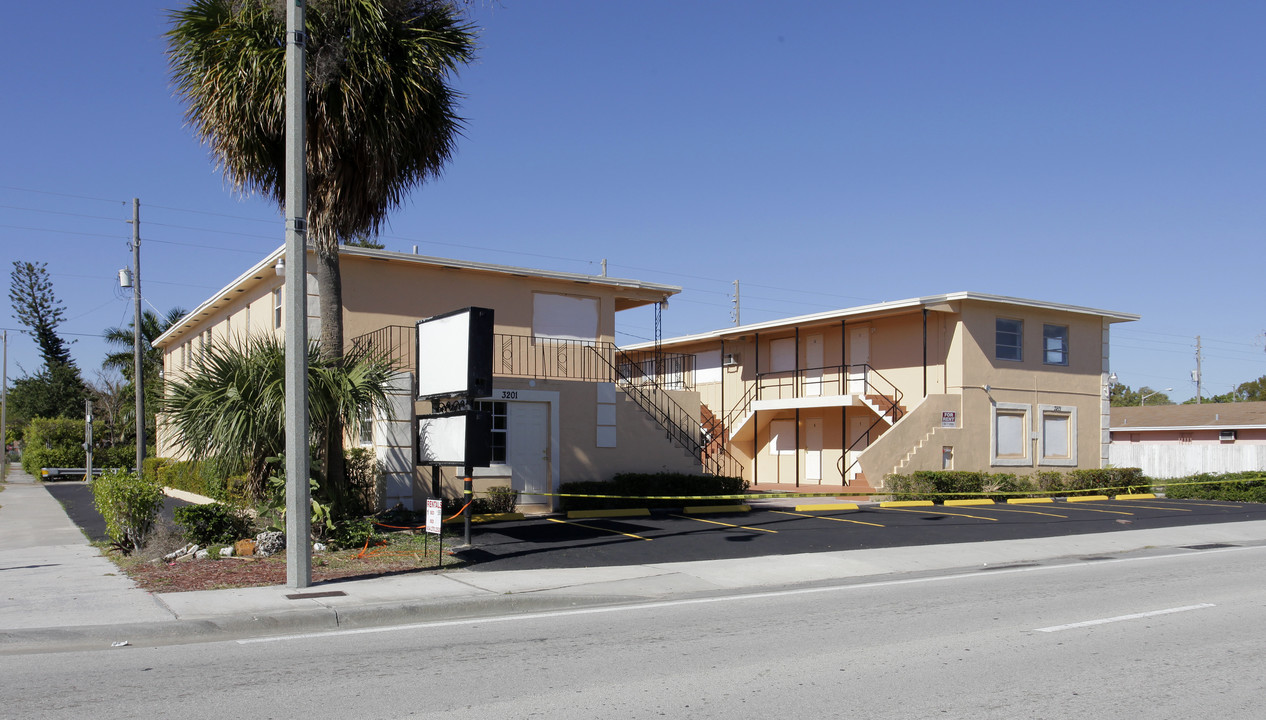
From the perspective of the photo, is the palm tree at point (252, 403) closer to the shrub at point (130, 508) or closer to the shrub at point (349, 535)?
the shrub at point (130, 508)

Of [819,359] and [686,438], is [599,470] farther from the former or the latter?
[819,359]

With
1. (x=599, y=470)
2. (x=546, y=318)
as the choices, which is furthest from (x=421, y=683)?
(x=546, y=318)

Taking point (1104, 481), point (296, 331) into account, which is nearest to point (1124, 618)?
point (296, 331)

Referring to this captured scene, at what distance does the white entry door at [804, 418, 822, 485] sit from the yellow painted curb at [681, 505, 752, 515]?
10615 mm

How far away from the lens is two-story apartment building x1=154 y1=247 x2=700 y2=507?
1816 cm

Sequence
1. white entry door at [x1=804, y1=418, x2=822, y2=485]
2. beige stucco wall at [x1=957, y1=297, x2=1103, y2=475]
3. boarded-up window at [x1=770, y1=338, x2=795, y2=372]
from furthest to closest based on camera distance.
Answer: boarded-up window at [x1=770, y1=338, x2=795, y2=372]
white entry door at [x1=804, y1=418, x2=822, y2=485]
beige stucco wall at [x1=957, y1=297, x2=1103, y2=475]

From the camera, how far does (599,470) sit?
2002cm

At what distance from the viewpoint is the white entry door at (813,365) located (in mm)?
30219

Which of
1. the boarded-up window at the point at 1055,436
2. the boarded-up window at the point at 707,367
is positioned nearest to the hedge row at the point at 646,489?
the boarded-up window at the point at 1055,436

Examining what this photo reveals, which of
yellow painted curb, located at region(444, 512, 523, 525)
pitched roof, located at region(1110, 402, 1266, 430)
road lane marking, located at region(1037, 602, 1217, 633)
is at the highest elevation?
pitched roof, located at region(1110, 402, 1266, 430)

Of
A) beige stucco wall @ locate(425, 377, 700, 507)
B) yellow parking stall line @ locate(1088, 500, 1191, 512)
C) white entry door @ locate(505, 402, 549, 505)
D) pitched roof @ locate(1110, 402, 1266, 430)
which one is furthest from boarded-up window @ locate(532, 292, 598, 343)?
pitched roof @ locate(1110, 402, 1266, 430)

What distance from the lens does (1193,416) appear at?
38.8m

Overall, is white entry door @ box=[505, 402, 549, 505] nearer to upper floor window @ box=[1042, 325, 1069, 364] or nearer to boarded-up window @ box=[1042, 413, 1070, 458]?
boarded-up window @ box=[1042, 413, 1070, 458]

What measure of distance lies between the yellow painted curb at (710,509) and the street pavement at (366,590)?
507cm
